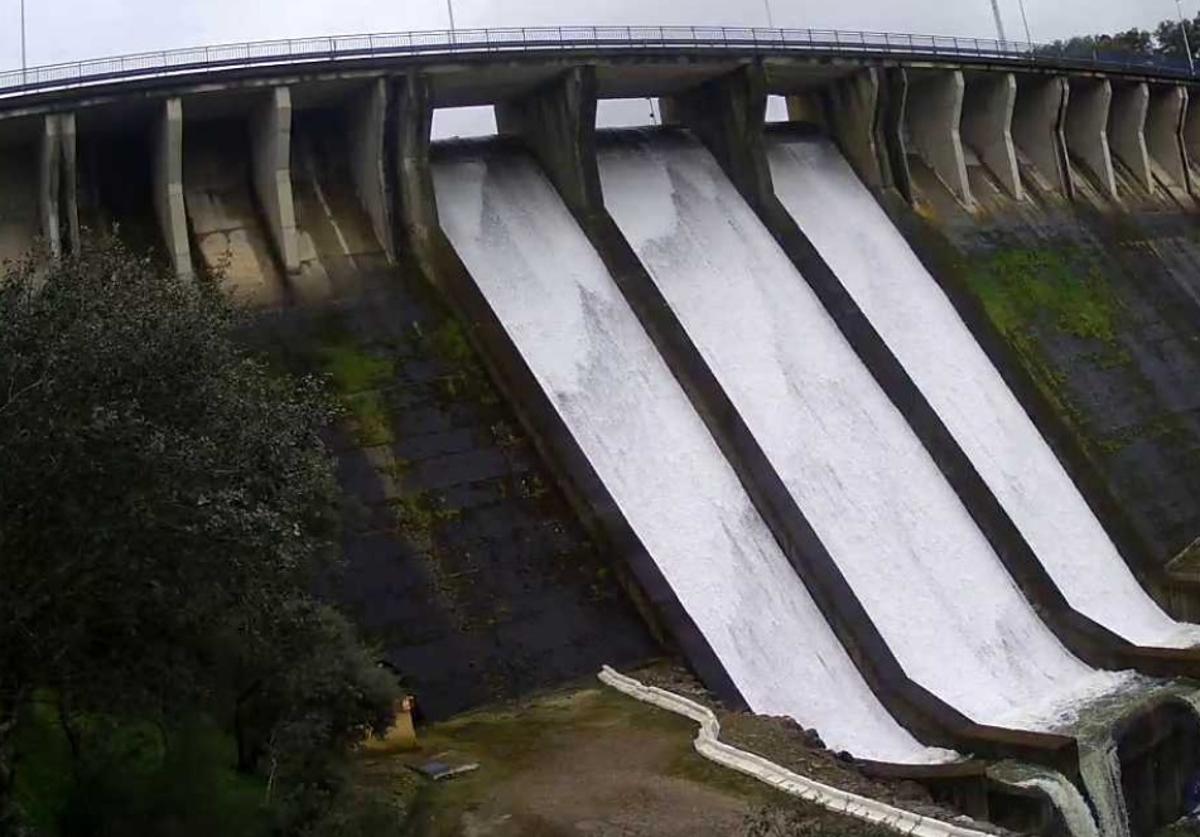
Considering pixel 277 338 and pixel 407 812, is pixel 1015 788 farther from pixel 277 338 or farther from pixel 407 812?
pixel 277 338

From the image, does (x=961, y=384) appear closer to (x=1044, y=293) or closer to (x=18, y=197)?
(x=1044, y=293)

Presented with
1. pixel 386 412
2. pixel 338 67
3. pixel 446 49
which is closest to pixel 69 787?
pixel 386 412

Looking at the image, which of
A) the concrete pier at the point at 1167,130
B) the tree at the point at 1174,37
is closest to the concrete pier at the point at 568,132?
the concrete pier at the point at 1167,130

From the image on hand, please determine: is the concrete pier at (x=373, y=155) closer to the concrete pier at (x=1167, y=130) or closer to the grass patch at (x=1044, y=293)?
the grass patch at (x=1044, y=293)

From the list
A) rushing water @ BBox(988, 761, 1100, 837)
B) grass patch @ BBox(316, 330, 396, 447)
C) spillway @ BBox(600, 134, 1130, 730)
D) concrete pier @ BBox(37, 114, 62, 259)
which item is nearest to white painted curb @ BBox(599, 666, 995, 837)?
rushing water @ BBox(988, 761, 1100, 837)

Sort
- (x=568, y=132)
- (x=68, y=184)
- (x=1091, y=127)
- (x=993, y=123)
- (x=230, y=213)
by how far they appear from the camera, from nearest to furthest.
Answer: (x=68, y=184) < (x=230, y=213) < (x=568, y=132) < (x=993, y=123) < (x=1091, y=127)

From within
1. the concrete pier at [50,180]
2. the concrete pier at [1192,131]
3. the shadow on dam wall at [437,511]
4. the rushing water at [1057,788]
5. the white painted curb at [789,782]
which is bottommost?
the rushing water at [1057,788]

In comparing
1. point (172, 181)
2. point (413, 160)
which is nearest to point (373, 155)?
point (413, 160)
